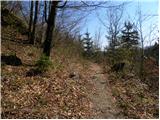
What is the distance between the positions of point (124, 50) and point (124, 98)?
19.8 m

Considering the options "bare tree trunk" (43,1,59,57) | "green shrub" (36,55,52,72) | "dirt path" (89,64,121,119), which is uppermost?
"bare tree trunk" (43,1,59,57)

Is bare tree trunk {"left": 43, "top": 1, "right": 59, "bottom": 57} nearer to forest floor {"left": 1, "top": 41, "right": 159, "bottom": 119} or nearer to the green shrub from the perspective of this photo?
forest floor {"left": 1, "top": 41, "right": 159, "bottom": 119}

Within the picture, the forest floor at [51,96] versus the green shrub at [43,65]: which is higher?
the green shrub at [43,65]

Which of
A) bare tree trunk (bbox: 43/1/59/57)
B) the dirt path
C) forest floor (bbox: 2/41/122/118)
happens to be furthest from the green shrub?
the dirt path

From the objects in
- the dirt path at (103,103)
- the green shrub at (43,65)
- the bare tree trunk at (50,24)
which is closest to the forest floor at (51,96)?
the dirt path at (103,103)

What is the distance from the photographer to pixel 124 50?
107 feet

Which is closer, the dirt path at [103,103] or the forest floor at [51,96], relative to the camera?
the forest floor at [51,96]

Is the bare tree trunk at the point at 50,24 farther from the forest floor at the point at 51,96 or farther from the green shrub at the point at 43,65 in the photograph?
the green shrub at the point at 43,65

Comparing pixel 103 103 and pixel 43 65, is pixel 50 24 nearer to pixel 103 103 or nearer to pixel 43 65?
pixel 43 65

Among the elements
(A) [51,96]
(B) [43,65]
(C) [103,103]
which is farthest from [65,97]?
(B) [43,65]

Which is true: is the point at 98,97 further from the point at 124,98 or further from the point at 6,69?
the point at 6,69

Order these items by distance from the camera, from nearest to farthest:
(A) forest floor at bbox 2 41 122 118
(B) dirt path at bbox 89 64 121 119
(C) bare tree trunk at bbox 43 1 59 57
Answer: (A) forest floor at bbox 2 41 122 118 → (B) dirt path at bbox 89 64 121 119 → (C) bare tree trunk at bbox 43 1 59 57

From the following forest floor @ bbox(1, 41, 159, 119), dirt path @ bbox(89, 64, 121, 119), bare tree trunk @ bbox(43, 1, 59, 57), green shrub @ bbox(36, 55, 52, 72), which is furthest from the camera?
bare tree trunk @ bbox(43, 1, 59, 57)

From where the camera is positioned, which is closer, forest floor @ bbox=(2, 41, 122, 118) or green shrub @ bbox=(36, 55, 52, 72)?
forest floor @ bbox=(2, 41, 122, 118)
